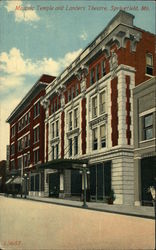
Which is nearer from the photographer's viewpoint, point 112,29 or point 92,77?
point 112,29

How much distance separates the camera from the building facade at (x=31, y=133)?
52156mm

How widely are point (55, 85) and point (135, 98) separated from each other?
20930 millimetres

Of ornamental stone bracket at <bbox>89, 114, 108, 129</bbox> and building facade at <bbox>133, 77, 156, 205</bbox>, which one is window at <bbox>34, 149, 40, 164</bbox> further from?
building facade at <bbox>133, 77, 156, 205</bbox>

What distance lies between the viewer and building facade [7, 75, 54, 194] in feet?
171

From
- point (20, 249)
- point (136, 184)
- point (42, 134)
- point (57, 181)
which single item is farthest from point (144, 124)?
point (42, 134)

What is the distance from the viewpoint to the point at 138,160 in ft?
84.8

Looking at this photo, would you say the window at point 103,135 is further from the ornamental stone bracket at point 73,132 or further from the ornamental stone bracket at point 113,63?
the ornamental stone bracket at point 73,132

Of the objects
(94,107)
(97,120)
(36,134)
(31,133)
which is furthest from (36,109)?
(97,120)

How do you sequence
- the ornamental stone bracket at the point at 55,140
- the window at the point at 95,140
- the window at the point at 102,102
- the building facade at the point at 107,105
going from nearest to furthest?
1. the building facade at the point at 107,105
2. the window at the point at 102,102
3. the window at the point at 95,140
4. the ornamental stone bracket at the point at 55,140

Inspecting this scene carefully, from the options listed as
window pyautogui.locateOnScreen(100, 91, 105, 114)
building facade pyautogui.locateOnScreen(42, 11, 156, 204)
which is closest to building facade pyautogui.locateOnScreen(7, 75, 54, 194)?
building facade pyautogui.locateOnScreen(42, 11, 156, 204)

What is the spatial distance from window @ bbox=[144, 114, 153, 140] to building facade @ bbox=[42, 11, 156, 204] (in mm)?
3372

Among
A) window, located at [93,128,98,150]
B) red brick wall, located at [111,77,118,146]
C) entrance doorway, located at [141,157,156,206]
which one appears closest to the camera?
entrance doorway, located at [141,157,156,206]

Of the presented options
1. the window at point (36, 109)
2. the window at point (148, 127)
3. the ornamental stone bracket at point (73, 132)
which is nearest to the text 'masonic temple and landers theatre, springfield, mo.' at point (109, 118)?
the window at point (148, 127)

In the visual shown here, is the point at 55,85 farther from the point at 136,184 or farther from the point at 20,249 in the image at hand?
the point at 20,249
